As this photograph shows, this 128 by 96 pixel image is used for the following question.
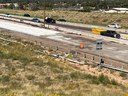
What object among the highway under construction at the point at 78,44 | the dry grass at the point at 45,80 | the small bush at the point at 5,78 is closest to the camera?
the dry grass at the point at 45,80

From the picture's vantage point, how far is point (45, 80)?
85.8ft

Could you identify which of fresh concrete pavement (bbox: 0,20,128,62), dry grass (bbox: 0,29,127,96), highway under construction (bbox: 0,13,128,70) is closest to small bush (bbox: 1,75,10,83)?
dry grass (bbox: 0,29,127,96)

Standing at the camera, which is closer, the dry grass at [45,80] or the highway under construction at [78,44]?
the dry grass at [45,80]

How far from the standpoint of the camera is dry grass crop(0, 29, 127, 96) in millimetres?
20453

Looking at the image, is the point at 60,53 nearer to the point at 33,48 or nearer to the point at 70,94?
the point at 33,48

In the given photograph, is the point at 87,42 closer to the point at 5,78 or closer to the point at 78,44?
the point at 78,44

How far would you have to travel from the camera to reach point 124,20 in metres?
87.8

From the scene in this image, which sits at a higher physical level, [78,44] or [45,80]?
[45,80]

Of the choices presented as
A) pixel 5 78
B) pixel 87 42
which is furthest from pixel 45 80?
pixel 87 42

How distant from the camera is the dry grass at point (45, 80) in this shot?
2045cm

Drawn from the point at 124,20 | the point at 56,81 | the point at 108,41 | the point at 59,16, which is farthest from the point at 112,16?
the point at 56,81

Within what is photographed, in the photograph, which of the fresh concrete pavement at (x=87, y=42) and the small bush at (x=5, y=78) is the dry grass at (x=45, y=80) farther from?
the fresh concrete pavement at (x=87, y=42)

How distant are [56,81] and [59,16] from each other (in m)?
88.1

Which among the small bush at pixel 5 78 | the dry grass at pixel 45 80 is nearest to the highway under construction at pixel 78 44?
the dry grass at pixel 45 80
